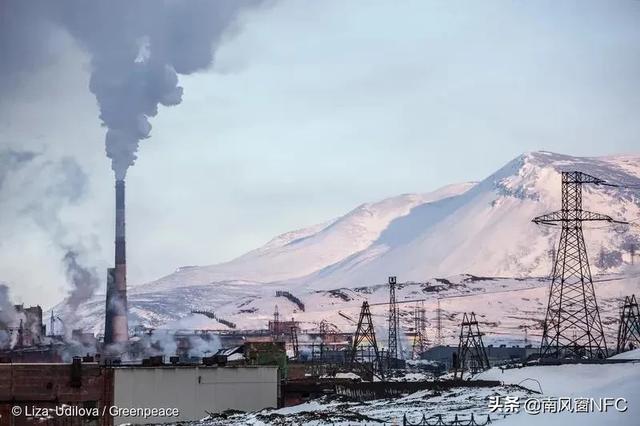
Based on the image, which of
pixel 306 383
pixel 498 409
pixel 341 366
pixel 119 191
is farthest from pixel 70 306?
pixel 498 409

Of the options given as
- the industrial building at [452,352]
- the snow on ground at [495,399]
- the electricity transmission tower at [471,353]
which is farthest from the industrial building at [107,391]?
the industrial building at [452,352]

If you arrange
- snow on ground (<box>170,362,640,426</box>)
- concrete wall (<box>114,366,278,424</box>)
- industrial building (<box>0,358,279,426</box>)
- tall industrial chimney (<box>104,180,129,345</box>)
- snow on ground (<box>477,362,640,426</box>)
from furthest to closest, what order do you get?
tall industrial chimney (<box>104,180,129,345</box>) < concrete wall (<box>114,366,278,424</box>) < industrial building (<box>0,358,279,426</box>) < snow on ground (<box>170,362,640,426</box>) < snow on ground (<box>477,362,640,426</box>)

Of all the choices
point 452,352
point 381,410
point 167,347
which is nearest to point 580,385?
point 381,410

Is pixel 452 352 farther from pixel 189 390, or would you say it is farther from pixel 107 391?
pixel 107 391

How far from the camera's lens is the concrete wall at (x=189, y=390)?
60531 millimetres

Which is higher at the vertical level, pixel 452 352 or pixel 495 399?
pixel 452 352

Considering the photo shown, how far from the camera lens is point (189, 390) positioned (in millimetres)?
61469

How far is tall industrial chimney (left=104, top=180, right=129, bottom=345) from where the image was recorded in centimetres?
10444

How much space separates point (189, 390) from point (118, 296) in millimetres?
45580

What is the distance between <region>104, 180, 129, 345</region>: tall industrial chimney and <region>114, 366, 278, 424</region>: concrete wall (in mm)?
42879

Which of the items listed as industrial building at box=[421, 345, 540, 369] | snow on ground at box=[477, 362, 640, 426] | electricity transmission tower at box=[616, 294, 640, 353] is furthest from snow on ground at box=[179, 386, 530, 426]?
industrial building at box=[421, 345, 540, 369]

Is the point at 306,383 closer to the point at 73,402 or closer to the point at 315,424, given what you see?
the point at 73,402

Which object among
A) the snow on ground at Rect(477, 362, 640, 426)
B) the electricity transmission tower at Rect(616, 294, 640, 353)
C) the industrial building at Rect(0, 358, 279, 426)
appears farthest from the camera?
the electricity transmission tower at Rect(616, 294, 640, 353)

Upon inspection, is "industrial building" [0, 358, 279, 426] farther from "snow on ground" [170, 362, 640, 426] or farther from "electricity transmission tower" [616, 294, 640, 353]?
"electricity transmission tower" [616, 294, 640, 353]
